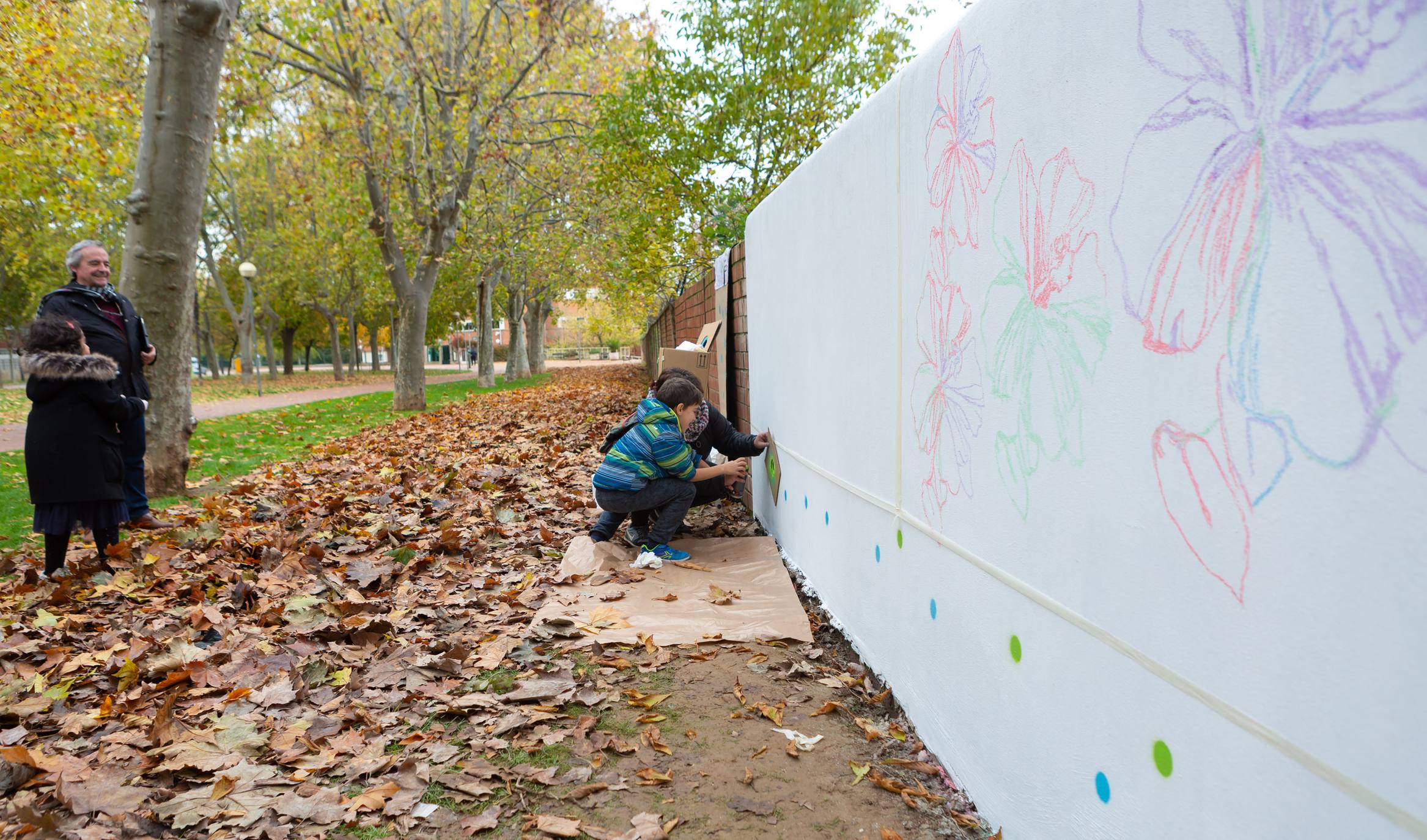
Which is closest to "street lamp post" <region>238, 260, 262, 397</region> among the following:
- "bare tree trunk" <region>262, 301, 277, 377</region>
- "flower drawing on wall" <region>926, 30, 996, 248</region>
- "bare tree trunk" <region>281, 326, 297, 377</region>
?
"bare tree trunk" <region>262, 301, 277, 377</region>

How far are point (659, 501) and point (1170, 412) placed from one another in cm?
384

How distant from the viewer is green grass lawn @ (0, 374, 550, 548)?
6.98 meters

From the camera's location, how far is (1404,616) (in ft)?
3.53

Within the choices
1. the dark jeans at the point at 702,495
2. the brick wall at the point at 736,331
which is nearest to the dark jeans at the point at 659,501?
the dark jeans at the point at 702,495

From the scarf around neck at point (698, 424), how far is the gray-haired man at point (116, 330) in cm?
355

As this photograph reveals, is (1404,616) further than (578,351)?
No

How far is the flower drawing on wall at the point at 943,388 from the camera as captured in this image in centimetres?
240

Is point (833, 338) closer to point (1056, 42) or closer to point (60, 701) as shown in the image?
point (1056, 42)

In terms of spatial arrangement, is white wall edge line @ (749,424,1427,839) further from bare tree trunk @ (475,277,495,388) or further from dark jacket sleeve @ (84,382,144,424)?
bare tree trunk @ (475,277,495,388)

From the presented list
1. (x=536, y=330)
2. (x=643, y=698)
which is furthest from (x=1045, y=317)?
(x=536, y=330)

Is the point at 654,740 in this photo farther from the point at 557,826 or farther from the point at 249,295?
the point at 249,295

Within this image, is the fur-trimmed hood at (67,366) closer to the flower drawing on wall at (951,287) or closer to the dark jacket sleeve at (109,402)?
the dark jacket sleeve at (109,402)

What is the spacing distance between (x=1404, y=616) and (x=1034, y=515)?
96cm

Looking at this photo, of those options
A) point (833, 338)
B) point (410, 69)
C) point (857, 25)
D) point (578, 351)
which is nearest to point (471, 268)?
point (410, 69)
